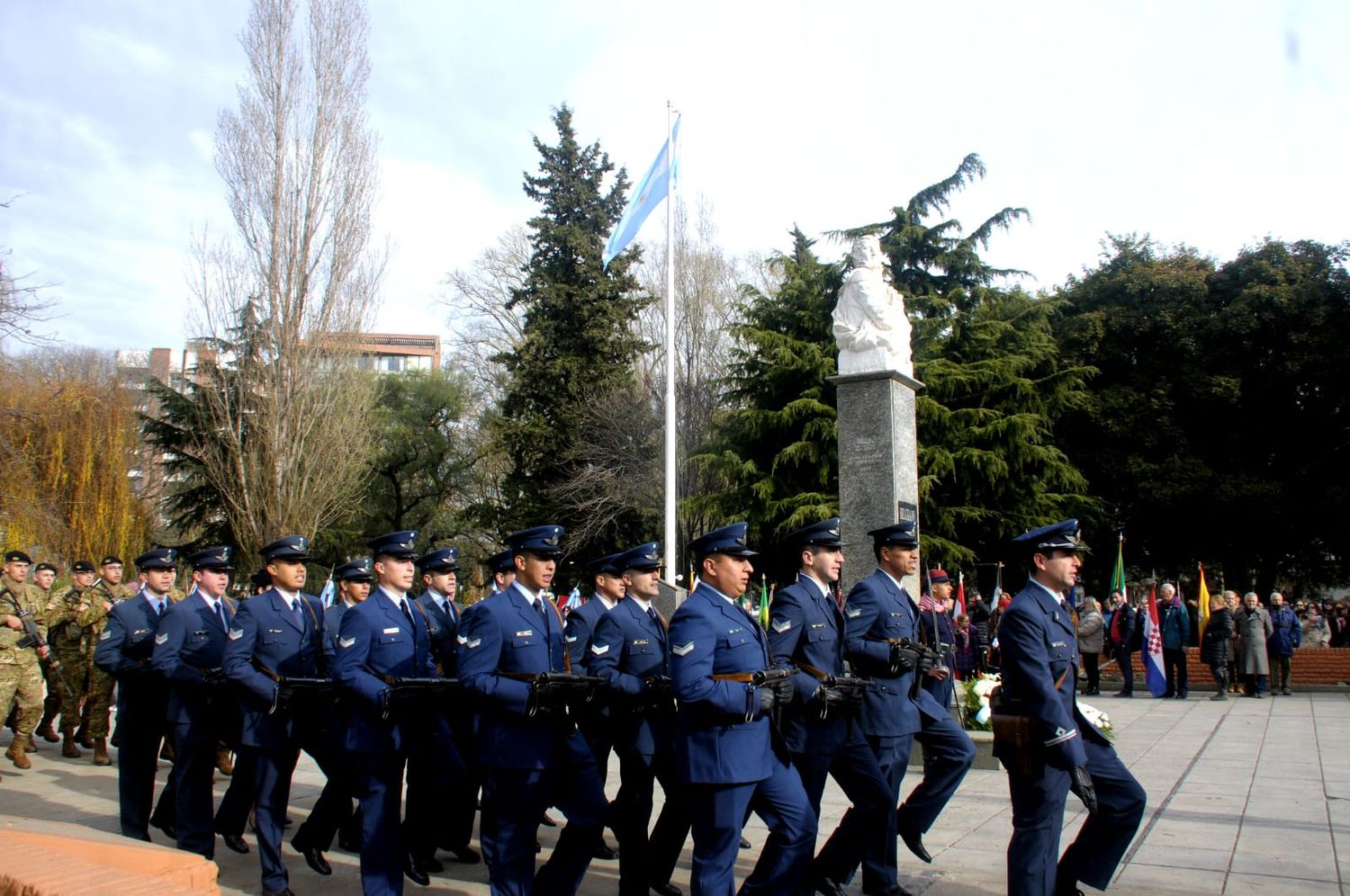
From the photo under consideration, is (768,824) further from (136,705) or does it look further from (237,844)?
(136,705)

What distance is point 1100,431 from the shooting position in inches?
1248

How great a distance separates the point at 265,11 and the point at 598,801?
28914 mm

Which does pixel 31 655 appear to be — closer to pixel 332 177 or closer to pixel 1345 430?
pixel 332 177

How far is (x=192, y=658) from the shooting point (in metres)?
7.27

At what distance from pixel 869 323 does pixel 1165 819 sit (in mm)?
6564

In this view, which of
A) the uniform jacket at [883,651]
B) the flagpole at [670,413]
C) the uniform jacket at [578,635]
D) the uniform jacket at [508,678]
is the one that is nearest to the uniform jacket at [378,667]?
the uniform jacket at [508,678]

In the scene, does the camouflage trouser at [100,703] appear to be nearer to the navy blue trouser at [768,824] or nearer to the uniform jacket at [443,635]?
the uniform jacket at [443,635]

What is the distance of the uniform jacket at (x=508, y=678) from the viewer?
5.25 meters

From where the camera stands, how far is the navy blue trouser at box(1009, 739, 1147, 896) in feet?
16.3

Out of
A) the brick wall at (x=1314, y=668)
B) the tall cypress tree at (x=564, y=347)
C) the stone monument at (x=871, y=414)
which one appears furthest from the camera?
the tall cypress tree at (x=564, y=347)

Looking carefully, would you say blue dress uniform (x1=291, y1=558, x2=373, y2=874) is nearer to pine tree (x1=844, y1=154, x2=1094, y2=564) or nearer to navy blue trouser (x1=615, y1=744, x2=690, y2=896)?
navy blue trouser (x1=615, y1=744, x2=690, y2=896)

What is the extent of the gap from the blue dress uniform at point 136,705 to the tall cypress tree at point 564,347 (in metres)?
22.1

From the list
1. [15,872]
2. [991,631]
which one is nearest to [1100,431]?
[991,631]

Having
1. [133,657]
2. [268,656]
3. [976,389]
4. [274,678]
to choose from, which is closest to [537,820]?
[274,678]
